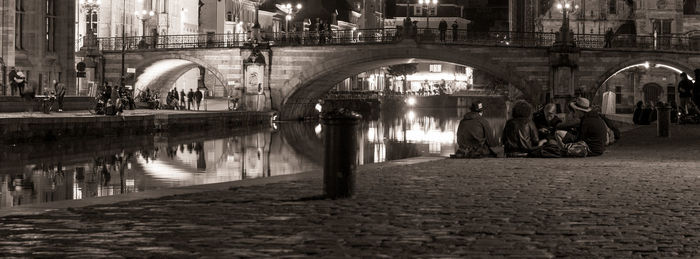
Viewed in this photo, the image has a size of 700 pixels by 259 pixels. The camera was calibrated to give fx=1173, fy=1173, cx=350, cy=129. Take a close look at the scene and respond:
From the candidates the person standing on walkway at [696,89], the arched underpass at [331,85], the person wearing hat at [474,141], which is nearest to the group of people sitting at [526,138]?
the person wearing hat at [474,141]

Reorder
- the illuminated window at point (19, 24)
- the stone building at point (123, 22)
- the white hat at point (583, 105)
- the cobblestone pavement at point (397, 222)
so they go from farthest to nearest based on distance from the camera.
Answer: the stone building at point (123, 22)
the illuminated window at point (19, 24)
the white hat at point (583, 105)
the cobblestone pavement at point (397, 222)

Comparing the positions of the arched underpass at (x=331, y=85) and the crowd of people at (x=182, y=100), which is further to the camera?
the crowd of people at (x=182, y=100)

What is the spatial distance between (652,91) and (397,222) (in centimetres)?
7896

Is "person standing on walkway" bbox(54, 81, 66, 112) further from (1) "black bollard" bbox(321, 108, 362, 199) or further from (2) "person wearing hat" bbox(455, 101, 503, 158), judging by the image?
(1) "black bollard" bbox(321, 108, 362, 199)

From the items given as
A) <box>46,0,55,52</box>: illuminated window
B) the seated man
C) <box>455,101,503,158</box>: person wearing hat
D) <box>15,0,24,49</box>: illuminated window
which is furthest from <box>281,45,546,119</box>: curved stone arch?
<box>455,101,503,158</box>: person wearing hat

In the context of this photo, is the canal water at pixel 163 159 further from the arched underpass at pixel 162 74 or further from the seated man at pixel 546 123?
the arched underpass at pixel 162 74

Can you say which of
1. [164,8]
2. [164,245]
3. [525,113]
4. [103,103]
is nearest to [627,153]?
[525,113]

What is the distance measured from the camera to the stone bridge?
2475 inches

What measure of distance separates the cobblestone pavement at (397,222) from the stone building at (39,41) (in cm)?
3702

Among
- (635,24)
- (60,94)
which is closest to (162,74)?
(635,24)

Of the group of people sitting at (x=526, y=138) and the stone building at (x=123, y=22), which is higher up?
the stone building at (x=123, y=22)

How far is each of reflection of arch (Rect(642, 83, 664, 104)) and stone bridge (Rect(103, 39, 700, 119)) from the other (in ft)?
66.6

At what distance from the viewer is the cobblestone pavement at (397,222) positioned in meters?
8.62

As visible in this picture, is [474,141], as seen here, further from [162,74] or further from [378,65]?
[162,74]
